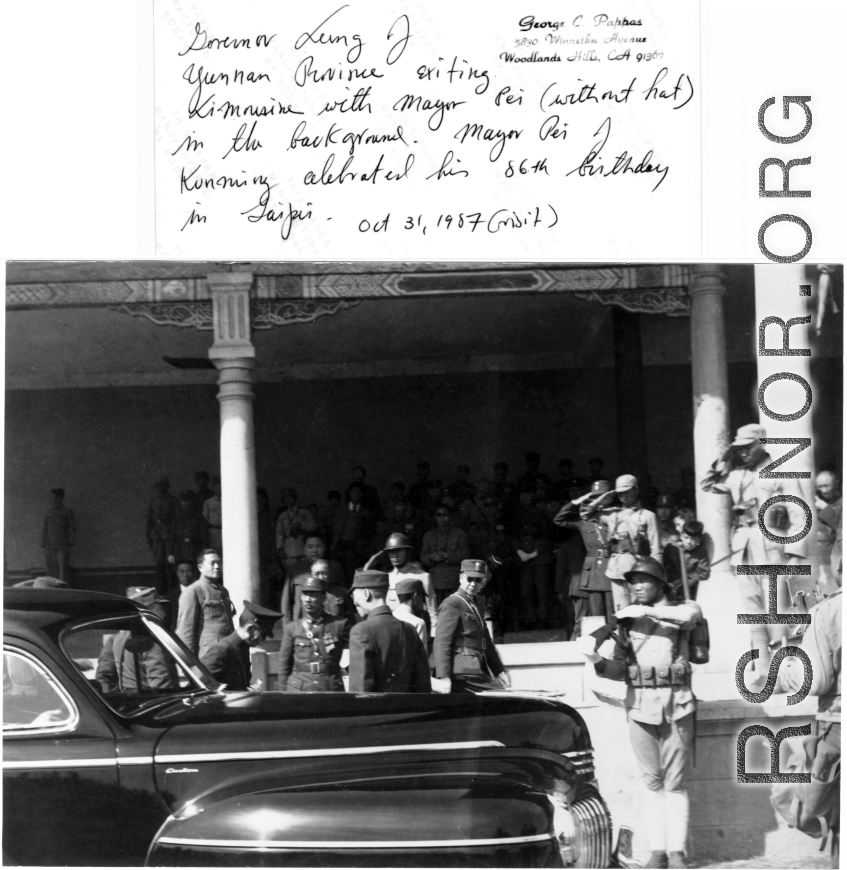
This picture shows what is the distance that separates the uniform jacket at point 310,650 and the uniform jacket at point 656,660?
1349 millimetres

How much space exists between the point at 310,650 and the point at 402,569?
63 cm

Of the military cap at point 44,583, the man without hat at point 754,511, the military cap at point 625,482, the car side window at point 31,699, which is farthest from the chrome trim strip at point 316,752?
the man without hat at point 754,511

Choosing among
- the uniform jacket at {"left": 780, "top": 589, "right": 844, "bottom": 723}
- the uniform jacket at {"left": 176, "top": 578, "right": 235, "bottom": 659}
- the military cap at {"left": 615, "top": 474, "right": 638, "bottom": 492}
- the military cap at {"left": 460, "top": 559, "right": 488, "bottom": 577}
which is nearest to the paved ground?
the uniform jacket at {"left": 780, "top": 589, "right": 844, "bottom": 723}

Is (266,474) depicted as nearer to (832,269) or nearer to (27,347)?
(27,347)

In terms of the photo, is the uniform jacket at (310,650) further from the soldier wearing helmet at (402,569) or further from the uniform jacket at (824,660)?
the uniform jacket at (824,660)

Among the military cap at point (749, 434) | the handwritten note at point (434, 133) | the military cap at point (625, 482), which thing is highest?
the handwritten note at point (434, 133)

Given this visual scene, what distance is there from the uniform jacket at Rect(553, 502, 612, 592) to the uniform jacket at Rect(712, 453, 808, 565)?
2.13 ft

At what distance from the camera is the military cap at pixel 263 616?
18.3 feet

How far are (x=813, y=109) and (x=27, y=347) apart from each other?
4337 mm

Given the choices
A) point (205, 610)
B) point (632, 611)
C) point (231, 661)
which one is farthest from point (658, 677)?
point (205, 610)

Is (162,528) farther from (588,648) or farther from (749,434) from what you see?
(749,434)

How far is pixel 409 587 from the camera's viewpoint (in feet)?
18.3

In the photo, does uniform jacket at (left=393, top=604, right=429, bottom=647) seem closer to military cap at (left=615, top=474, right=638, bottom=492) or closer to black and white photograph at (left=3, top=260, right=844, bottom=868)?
black and white photograph at (left=3, top=260, right=844, bottom=868)

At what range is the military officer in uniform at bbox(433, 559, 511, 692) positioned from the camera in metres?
5.52
